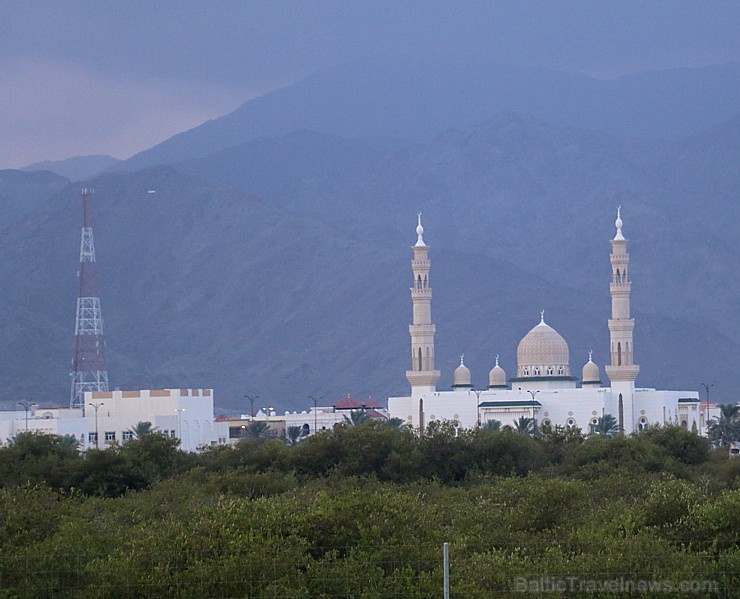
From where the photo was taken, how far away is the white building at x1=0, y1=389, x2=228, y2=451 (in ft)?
301

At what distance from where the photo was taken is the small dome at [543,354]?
10100 centimetres

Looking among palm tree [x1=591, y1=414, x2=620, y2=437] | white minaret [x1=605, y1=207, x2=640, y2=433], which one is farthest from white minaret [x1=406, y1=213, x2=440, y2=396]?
palm tree [x1=591, y1=414, x2=620, y2=437]

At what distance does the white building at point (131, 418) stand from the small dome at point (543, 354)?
20.3 m

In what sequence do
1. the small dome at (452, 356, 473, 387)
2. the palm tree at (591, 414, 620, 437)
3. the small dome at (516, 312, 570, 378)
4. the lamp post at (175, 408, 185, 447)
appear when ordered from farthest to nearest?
1. the small dome at (452, 356, 473, 387)
2. the small dome at (516, 312, 570, 378)
3. the lamp post at (175, 408, 185, 447)
4. the palm tree at (591, 414, 620, 437)

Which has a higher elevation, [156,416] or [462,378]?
[462,378]

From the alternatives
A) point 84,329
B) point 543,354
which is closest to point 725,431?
point 543,354

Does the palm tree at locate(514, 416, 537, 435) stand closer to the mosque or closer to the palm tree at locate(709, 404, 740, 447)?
the mosque

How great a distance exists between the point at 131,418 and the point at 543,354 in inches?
1067

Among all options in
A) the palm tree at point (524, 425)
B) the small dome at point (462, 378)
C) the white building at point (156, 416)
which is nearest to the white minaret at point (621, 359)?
the palm tree at point (524, 425)

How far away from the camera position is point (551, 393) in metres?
95.8

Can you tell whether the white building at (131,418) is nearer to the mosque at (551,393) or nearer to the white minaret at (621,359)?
the mosque at (551,393)

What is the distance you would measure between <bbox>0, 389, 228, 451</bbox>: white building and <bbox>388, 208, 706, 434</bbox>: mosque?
39.9ft

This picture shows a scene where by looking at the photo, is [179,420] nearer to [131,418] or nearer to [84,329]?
[131,418]

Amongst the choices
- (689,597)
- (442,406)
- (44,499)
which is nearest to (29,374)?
(442,406)
